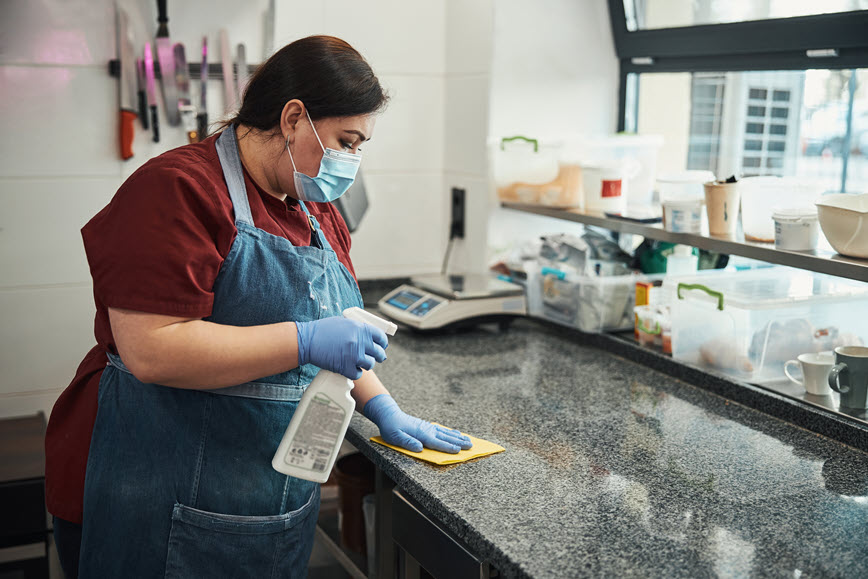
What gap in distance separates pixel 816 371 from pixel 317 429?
3.28ft

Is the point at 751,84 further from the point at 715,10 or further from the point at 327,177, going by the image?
the point at 327,177

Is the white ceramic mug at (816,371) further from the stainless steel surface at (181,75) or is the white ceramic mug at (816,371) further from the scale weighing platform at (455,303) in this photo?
the stainless steel surface at (181,75)

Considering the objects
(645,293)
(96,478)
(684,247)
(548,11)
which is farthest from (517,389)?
(548,11)

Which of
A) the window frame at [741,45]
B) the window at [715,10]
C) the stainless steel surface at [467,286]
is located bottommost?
the stainless steel surface at [467,286]

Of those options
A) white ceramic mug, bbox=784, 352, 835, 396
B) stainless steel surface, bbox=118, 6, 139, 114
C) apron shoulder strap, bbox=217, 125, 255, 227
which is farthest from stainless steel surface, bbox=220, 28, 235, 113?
white ceramic mug, bbox=784, 352, 835, 396

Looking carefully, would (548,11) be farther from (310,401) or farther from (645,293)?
(310,401)

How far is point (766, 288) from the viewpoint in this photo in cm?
182

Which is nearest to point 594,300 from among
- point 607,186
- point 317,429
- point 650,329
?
point 650,329

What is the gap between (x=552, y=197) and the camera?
7.61 feet

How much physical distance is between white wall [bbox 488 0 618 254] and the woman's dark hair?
121cm

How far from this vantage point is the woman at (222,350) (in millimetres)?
1142

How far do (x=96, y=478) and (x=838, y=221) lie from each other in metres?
1.33

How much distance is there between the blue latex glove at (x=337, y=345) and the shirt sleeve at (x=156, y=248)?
15 cm

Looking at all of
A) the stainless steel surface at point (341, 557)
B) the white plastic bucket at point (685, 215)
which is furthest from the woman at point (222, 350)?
the white plastic bucket at point (685, 215)
